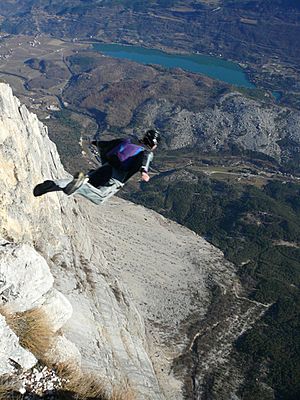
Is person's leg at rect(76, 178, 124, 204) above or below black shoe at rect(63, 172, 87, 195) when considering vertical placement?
below

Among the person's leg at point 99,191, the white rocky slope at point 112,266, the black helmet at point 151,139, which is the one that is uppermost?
the black helmet at point 151,139

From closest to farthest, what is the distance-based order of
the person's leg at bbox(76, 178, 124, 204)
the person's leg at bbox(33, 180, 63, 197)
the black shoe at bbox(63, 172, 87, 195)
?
the black shoe at bbox(63, 172, 87, 195) → the person's leg at bbox(33, 180, 63, 197) → the person's leg at bbox(76, 178, 124, 204)

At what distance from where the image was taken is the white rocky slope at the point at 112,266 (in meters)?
40.9

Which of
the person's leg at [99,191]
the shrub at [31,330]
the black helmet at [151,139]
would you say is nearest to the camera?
the shrub at [31,330]

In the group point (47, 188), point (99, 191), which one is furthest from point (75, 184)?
point (99, 191)

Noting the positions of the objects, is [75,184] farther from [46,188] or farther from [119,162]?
[119,162]

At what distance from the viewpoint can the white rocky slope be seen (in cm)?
4094

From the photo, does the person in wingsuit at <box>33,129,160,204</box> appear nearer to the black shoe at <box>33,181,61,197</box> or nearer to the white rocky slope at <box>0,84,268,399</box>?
the black shoe at <box>33,181,61,197</box>

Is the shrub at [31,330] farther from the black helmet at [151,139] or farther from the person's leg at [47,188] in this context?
the black helmet at [151,139]

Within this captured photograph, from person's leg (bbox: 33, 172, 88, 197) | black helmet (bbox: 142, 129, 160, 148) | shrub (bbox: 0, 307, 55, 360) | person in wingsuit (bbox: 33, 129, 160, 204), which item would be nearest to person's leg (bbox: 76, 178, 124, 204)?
person in wingsuit (bbox: 33, 129, 160, 204)

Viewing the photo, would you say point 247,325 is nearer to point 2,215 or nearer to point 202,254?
point 202,254

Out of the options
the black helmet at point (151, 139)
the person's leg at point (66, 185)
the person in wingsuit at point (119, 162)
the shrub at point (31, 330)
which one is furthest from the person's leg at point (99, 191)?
the shrub at point (31, 330)

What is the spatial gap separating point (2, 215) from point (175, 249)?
69.7m

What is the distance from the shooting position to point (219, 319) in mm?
90438
